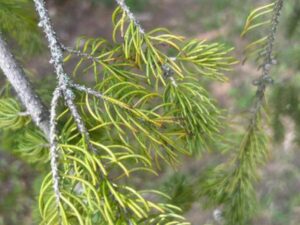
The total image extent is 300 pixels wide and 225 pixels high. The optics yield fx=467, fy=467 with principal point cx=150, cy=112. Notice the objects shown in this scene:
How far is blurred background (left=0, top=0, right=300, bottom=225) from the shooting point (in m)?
2.05

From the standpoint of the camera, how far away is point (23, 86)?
3.51ft

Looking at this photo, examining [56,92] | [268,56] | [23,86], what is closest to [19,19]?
[23,86]

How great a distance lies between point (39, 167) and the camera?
1.38 metres

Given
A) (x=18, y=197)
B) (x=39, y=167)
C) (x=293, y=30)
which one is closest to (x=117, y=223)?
(x=39, y=167)

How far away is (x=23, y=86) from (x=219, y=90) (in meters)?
2.92

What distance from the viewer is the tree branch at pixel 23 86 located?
40.8 inches

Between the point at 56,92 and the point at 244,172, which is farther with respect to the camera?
the point at 244,172

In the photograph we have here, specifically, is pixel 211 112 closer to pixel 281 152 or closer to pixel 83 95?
pixel 83 95

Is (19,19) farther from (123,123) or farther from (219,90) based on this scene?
(219,90)

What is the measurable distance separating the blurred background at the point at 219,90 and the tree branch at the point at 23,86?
69 cm

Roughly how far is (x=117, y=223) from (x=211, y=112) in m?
0.44

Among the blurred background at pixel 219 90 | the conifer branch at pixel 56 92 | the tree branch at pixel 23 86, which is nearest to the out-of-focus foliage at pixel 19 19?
the tree branch at pixel 23 86

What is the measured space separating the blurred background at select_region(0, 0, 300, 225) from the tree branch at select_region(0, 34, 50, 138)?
0.69 metres

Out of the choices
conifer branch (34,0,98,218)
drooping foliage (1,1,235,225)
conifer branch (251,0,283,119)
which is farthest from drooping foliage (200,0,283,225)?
conifer branch (34,0,98,218)
